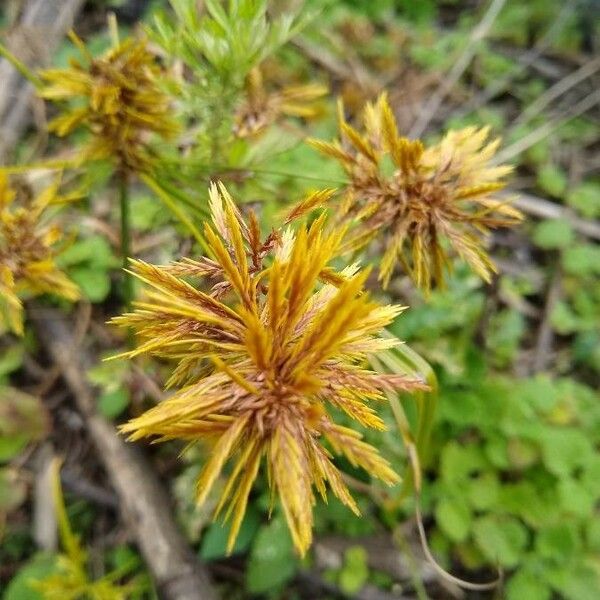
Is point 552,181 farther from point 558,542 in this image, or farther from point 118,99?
point 118,99

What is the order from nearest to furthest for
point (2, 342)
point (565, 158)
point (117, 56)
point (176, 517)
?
point (117, 56), point (176, 517), point (2, 342), point (565, 158)

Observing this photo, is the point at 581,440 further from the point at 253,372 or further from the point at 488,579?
the point at 253,372

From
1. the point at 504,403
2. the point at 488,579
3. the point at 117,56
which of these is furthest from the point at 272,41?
the point at 488,579

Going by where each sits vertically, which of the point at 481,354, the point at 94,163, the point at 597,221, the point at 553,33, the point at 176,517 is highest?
the point at 553,33

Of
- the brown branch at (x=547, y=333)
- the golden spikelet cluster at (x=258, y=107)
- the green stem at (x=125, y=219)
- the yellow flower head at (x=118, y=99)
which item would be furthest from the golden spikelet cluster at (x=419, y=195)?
the brown branch at (x=547, y=333)

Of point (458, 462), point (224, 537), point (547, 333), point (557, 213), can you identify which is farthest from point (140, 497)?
point (557, 213)

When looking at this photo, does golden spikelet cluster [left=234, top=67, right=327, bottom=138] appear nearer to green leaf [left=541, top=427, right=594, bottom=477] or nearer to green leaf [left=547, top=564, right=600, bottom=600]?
green leaf [left=541, top=427, right=594, bottom=477]
